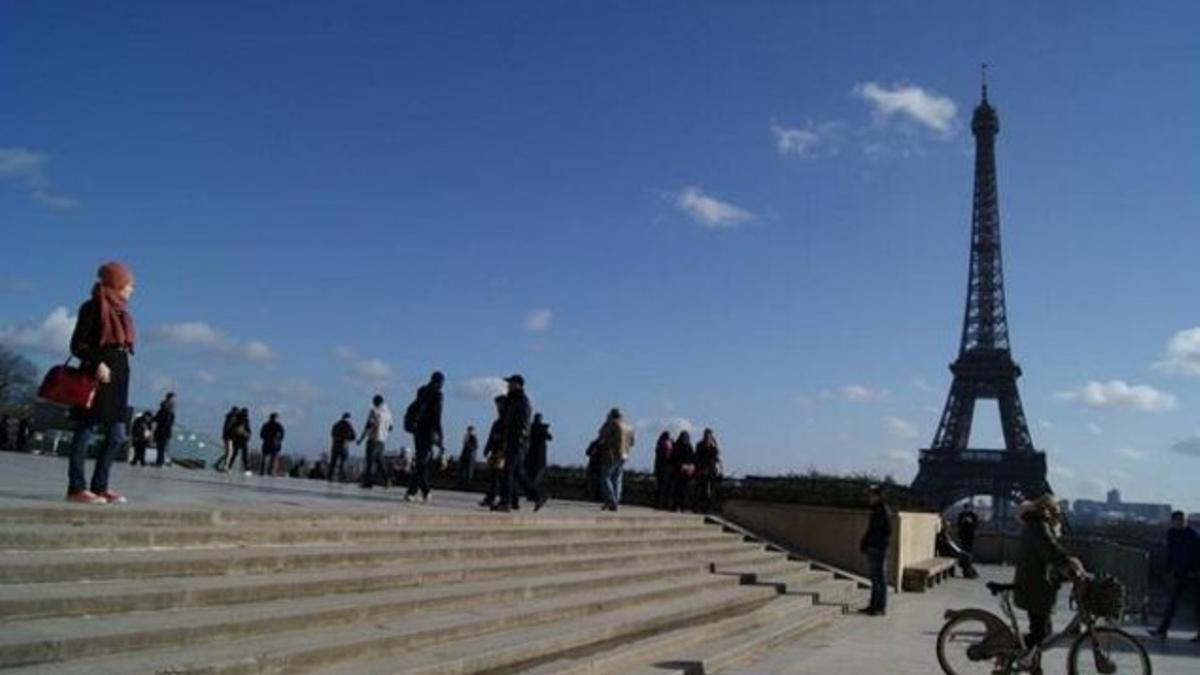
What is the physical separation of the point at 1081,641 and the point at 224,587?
6.49m

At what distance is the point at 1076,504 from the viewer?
184875 mm

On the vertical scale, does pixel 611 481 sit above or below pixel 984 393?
below

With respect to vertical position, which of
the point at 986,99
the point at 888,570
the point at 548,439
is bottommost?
the point at 888,570

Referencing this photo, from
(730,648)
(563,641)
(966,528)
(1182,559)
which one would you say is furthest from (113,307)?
(966,528)

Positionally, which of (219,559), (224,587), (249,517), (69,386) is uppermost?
(69,386)

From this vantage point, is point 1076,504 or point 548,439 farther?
point 1076,504

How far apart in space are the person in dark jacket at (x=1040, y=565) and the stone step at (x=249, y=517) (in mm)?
5446

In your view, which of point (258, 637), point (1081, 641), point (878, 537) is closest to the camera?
point (258, 637)

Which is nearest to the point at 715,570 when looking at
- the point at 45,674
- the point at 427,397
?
the point at 427,397

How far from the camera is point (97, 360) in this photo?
7.71m

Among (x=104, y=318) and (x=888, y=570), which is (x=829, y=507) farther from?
(x=104, y=318)

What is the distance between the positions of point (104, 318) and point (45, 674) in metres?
3.45

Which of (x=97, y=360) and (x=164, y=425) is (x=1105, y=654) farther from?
(x=164, y=425)

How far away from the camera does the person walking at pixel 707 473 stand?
21.1 metres
